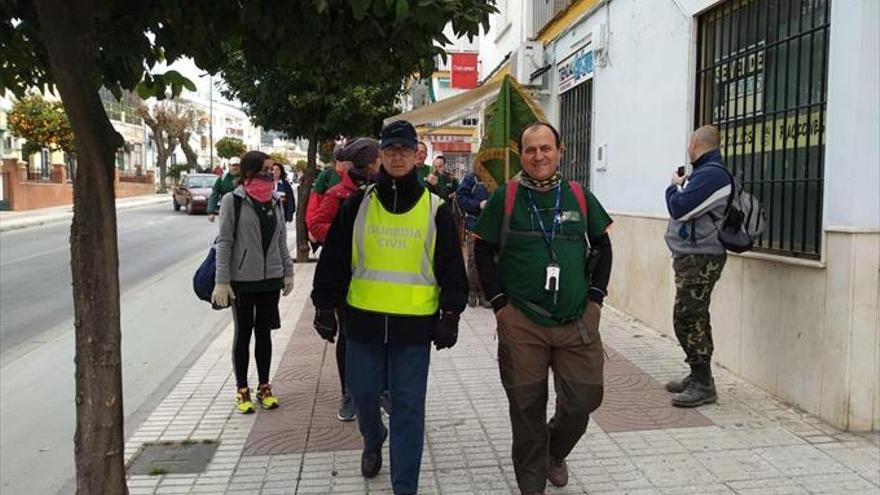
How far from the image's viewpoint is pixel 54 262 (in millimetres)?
14859

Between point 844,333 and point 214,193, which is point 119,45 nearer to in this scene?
point 844,333

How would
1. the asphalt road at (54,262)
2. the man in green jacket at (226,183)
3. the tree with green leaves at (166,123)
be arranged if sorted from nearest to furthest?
the man in green jacket at (226,183) < the asphalt road at (54,262) < the tree with green leaves at (166,123)

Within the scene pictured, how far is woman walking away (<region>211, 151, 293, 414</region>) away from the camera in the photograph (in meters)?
5.03

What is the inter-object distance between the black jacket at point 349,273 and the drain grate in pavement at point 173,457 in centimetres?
143

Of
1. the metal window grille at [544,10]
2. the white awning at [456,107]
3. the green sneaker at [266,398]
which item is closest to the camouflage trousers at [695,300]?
the green sneaker at [266,398]

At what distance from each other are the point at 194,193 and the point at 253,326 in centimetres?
2678

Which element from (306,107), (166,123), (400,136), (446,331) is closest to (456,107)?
(306,107)

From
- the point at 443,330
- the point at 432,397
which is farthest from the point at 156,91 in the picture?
the point at 432,397

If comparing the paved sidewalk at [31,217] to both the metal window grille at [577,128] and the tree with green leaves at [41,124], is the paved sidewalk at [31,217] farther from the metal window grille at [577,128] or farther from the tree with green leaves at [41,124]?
the metal window grille at [577,128]

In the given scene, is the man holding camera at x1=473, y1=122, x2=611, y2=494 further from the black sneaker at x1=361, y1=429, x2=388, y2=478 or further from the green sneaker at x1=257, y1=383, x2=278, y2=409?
the green sneaker at x1=257, y1=383, x2=278, y2=409

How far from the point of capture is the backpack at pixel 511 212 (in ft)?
11.6

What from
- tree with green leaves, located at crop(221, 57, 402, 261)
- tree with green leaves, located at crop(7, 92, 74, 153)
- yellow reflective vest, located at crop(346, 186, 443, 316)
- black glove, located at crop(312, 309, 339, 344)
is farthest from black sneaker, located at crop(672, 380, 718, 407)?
tree with green leaves, located at crop(7, 92, 74, 153)

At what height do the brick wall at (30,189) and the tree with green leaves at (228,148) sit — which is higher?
the tree with green leaves at (228,148)

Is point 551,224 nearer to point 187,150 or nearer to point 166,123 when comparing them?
point 166,123
